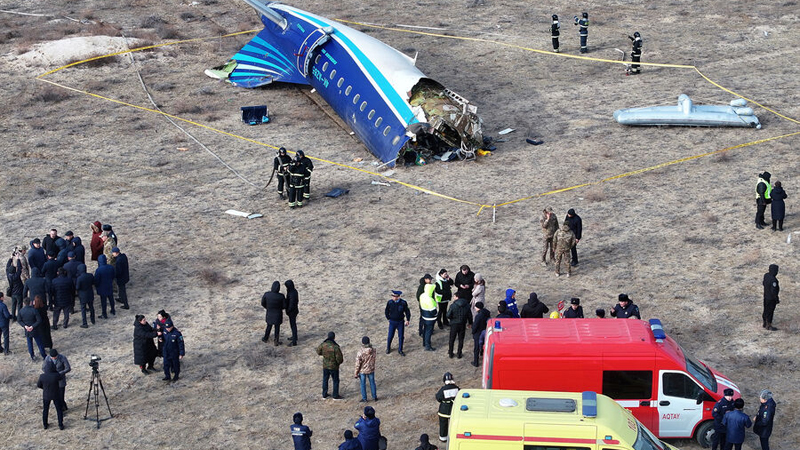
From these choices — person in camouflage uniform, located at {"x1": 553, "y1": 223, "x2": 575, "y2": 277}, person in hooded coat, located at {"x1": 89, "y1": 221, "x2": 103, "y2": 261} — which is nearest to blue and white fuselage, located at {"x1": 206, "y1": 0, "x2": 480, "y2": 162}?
person in camouflage uniform, located at {"x1": 553, "y1": 223, "x2": 575, "y2": 277}

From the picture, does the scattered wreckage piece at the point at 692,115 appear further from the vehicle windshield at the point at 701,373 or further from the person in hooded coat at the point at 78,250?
the person in hooded coat at the point at 78,250

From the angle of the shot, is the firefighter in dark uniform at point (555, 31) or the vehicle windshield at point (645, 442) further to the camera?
the firefighter in dark uniform at point (555, 31)

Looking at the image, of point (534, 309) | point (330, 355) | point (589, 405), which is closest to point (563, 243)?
point (534, 309)

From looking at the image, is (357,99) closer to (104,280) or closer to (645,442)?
(104,280)

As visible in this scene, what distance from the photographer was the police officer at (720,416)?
18.9 m

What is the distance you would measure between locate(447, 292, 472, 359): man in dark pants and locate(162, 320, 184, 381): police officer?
5.97m

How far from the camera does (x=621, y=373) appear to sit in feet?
63.6

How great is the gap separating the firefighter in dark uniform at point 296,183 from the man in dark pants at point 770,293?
1371 centimetres

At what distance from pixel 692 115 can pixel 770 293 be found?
12905 mm

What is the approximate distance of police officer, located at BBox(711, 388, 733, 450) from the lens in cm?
1892

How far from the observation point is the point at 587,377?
763 inches

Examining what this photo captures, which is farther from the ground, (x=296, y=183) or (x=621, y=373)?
(x=296, y=183)

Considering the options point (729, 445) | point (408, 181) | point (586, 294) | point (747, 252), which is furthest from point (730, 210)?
point (729, 445)

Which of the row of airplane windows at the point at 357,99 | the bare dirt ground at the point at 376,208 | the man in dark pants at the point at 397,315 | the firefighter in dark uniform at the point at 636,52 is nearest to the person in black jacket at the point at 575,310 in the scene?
the bare dirt ground at the point at 376,208
